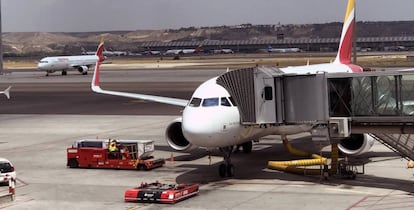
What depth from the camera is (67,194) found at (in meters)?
25.0

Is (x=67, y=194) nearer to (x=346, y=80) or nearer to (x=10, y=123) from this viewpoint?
(x=346, y=80)

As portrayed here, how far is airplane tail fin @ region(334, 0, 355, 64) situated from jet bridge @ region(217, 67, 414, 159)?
39.0ft

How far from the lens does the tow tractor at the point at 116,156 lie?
30547 millimetres

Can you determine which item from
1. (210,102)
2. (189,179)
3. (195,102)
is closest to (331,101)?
(210,102)

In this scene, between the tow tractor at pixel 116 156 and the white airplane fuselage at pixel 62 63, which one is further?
the white airplane fuselage at pixel 62 63

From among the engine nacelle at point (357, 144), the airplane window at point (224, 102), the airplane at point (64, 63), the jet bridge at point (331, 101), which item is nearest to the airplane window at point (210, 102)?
the airplane window at point (224, 102)

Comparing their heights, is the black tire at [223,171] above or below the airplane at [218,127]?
below

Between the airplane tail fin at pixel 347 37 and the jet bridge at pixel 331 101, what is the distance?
11.9 meters

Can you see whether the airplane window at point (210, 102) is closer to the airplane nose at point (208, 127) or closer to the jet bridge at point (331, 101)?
the airplane nose at point (208, 127)

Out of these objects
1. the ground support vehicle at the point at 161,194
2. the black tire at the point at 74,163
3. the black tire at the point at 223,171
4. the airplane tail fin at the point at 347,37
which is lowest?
the ground support vehicle at the point at 161,194

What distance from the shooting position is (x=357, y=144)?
3023 centimetres

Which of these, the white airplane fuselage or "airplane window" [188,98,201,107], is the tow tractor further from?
the white airplane fuselage

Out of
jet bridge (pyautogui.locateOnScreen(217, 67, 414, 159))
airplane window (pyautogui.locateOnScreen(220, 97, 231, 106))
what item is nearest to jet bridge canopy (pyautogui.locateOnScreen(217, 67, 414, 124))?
jet bridge (pyautogui.locateOnScreen(217, 67, 414, 159))

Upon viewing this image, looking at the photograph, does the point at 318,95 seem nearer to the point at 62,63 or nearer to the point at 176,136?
the point at 176,136
